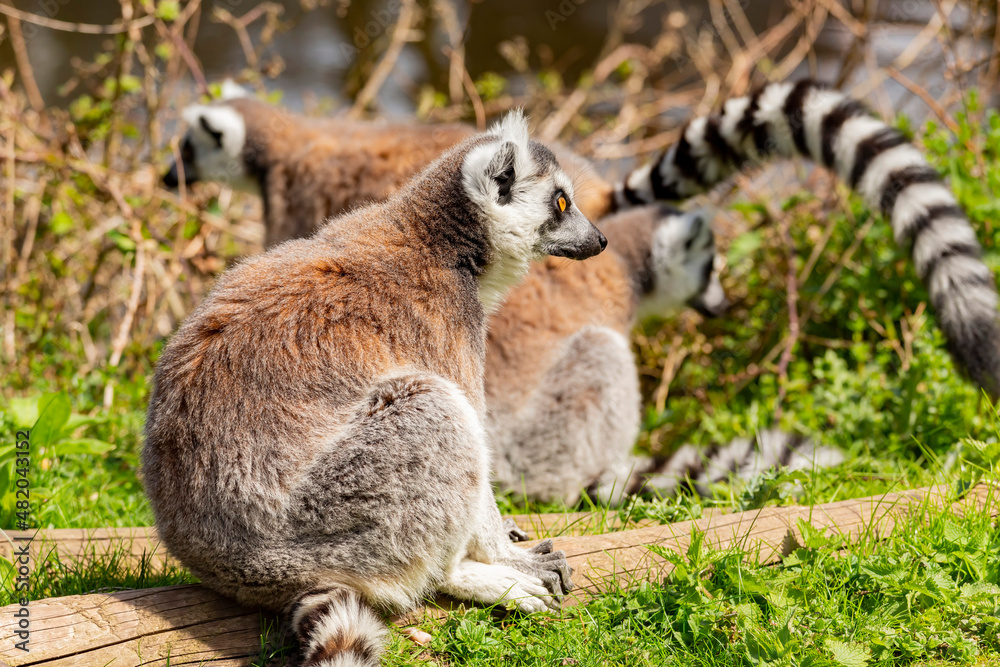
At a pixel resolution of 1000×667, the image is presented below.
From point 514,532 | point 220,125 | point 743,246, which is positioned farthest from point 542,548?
point 220,125

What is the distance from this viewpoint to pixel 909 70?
1052cm

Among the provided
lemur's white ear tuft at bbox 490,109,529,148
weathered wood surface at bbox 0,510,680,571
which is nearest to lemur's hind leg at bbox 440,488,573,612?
weathered wood surface at bbox 0,510,680,571

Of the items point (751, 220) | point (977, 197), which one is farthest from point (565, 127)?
point (977, 197)

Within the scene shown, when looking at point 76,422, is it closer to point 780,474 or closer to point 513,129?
point 513,129

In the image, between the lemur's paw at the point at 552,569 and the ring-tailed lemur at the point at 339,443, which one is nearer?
the ring-tailed lemur at the point at 339,443

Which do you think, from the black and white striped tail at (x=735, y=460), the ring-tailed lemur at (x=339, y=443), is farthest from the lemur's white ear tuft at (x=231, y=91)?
the black and white striped tail at (x=735, y=460)

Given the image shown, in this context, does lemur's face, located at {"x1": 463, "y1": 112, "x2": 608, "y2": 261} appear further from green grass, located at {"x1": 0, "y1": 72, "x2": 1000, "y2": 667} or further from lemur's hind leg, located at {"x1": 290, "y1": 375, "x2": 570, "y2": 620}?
green grass, located at {"x1": 0, "y1": 72, "x2": 1000, "y2": 667}

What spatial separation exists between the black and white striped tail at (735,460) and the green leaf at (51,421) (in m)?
2.59

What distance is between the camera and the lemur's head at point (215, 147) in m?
5.50

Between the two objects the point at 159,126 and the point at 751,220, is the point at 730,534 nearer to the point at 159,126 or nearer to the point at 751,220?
the point at 751,220

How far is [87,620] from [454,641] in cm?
109

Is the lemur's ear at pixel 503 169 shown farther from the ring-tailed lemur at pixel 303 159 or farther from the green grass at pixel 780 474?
the ring-tailed lemur at pixel 303 159

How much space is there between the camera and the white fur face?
3.02m

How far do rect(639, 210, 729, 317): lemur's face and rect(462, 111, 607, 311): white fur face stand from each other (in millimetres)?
1864
